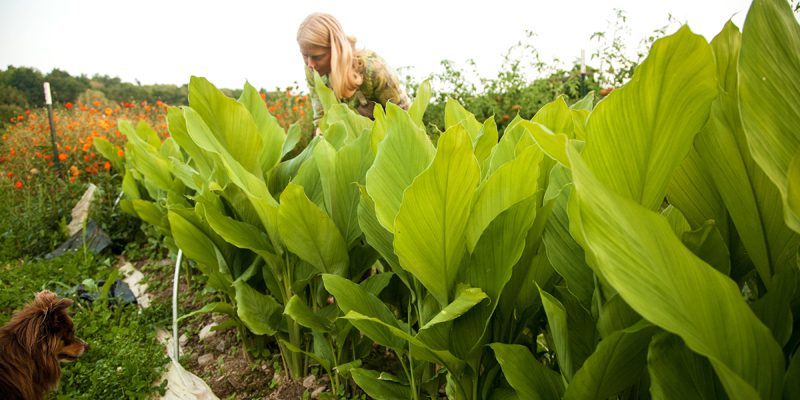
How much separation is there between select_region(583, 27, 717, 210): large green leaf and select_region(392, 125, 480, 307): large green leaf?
245 mm

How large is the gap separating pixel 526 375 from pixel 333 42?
2606 millimetres

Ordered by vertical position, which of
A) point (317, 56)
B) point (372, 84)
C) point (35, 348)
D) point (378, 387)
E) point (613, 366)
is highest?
point (317, 56)

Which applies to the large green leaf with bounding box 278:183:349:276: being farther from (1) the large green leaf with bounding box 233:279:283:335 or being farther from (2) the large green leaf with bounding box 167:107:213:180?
(2) the large green leaf with bounding box 167:107:213:180

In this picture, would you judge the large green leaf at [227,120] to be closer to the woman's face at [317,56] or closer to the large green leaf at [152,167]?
the large green leaf at [152,167]

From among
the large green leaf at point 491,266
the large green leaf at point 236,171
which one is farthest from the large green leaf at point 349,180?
the large green leaf at point 491,266

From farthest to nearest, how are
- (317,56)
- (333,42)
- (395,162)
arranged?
1. (317,56)
2. (333,42)
3. (395,162)

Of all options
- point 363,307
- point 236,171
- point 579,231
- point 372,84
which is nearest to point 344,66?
point 372,84

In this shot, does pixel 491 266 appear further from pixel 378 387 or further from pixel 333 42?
pixel 333 42

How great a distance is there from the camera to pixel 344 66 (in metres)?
3.34

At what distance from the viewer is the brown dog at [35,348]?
192 centimetres

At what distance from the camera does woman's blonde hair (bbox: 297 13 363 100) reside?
3277mm

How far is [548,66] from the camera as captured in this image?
15.9 feet

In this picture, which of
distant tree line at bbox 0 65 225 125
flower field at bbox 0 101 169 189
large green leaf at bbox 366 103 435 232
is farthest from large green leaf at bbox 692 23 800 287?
distant tree line at bbox 0 65 225 125

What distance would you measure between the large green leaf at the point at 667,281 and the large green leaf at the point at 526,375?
420mm
